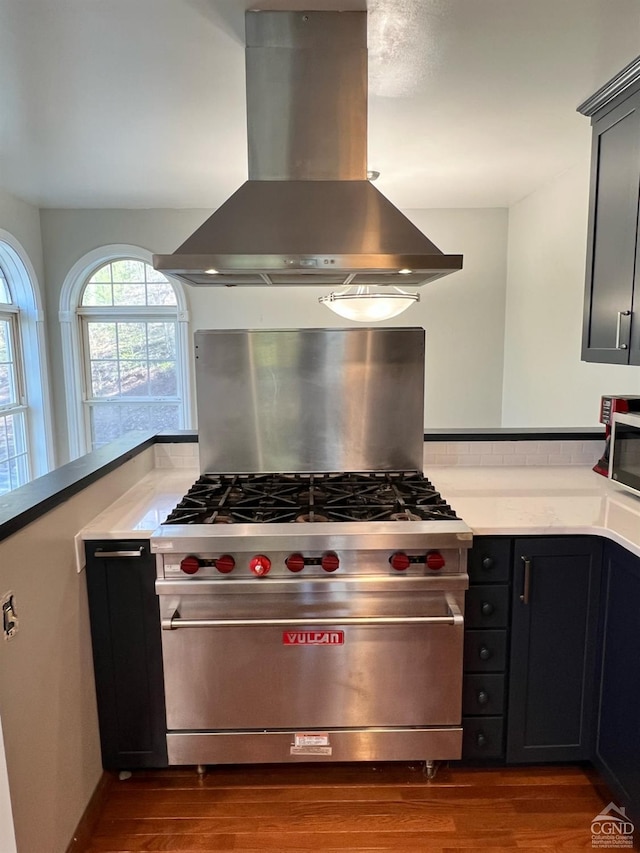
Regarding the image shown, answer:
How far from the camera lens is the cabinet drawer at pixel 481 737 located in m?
1.78

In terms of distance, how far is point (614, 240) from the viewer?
2137mm

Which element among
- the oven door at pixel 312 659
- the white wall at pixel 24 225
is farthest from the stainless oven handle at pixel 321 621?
the white wall at pixel 24 225

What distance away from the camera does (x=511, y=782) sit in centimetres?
182

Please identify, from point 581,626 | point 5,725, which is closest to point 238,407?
point 5,725

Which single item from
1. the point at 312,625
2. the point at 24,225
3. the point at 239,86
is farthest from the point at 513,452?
the point at 24,225

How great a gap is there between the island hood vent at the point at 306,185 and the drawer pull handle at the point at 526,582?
3.08 feet

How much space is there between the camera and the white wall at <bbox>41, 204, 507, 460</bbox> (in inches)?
180

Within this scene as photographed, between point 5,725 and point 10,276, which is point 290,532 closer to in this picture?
point 5,725

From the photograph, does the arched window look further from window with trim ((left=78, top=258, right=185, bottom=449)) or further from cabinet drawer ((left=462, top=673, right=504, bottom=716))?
cabinet drawer ((left=462, top=673, right=504, bottom=716))

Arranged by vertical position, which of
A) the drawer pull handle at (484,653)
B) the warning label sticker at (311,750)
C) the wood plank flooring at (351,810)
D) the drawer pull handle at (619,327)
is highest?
the drawer pull handle at (619,327)

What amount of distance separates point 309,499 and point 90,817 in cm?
117

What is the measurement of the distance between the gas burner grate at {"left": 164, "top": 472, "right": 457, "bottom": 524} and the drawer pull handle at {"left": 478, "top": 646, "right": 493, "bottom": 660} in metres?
0.44

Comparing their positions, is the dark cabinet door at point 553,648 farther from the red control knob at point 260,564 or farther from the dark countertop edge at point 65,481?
the dark countertop edge at point 65,481

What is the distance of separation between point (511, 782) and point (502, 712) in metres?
0.26
